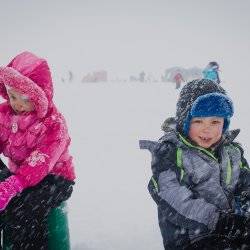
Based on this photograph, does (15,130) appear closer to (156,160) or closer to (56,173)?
(56,173)

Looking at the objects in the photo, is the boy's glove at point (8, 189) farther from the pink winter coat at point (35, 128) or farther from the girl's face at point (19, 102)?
the girl's face at point (19, 102)

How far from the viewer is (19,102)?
2.60m

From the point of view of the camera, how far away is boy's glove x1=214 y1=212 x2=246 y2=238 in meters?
2.22

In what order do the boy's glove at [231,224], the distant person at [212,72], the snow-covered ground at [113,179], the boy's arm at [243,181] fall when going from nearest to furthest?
the boy's glove at [231,224]
the boy's arm at [243,181]
the snow-covered ground at [113,179]
the distant person at [212,72]

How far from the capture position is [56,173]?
2.62 meters

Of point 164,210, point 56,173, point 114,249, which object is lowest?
point 114,249

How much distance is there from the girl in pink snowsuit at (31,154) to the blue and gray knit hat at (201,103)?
83 centimetres

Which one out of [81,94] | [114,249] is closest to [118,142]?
[114,249]

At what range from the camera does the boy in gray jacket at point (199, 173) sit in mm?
2287

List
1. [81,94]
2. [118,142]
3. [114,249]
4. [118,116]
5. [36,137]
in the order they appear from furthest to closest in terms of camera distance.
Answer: [81,94] → [118,116] → [118,142] → [114,249] → [36,137]

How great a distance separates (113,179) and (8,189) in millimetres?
2999

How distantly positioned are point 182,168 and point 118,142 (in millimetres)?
5174

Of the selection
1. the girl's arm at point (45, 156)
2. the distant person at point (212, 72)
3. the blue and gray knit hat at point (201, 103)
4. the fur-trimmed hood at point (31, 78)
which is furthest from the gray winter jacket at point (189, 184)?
the distant person at point (212, 72)

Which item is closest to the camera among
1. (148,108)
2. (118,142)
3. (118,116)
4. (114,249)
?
(114,249)
